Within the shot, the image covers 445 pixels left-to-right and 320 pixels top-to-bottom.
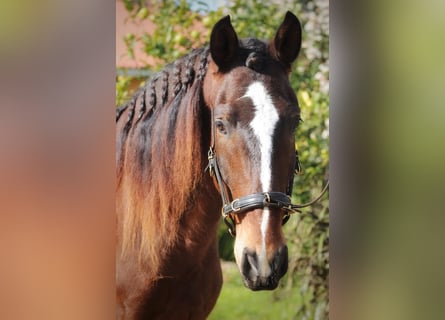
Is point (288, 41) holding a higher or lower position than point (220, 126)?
higher

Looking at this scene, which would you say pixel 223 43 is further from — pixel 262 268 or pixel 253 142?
pixel 262 268

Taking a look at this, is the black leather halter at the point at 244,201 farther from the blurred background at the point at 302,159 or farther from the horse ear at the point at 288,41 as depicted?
the horse ear at the point at 288,41

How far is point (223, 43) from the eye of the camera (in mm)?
2092

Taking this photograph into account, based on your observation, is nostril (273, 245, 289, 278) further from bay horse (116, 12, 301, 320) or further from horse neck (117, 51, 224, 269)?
horse neck (117, 51, 224, 269)

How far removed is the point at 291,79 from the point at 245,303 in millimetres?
848

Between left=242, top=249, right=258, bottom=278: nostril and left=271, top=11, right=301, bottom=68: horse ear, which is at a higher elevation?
left=271, top=11, right=301, bottom=68: horse ear

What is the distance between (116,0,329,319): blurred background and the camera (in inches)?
86.6
